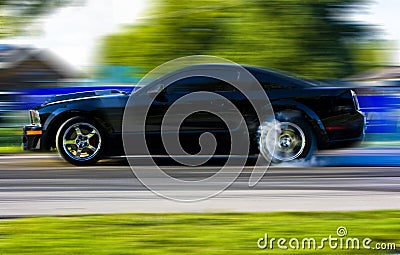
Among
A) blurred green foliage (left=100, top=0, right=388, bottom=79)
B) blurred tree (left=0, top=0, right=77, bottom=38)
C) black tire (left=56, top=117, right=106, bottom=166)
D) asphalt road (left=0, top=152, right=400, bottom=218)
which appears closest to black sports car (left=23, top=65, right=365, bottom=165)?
black tire (left=56, top=117, right=106, bottom=166)

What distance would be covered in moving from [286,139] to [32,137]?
3.36 metres

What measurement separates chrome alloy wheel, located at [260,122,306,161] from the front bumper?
9.68 feet

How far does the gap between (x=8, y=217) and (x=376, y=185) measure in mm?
4054

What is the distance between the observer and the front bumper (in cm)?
1061

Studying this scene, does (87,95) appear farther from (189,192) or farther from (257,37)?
(257,37)

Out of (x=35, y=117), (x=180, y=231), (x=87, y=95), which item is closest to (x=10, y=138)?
(x=35, y=117)

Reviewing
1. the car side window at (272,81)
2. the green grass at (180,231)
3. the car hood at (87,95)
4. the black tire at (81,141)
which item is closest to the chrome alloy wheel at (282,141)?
the car side window at (272,81)

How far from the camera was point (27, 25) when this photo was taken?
74.2 feet

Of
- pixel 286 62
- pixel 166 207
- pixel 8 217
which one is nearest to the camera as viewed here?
pixel 8 217

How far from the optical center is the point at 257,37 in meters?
20.2

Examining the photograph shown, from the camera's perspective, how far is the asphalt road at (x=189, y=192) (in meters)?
7.26

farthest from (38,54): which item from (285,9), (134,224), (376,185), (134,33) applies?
(134,224)

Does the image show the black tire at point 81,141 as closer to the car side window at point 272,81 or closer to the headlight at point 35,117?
the headlight at point 35,117

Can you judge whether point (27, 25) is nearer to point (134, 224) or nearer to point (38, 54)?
point (38, 54)
